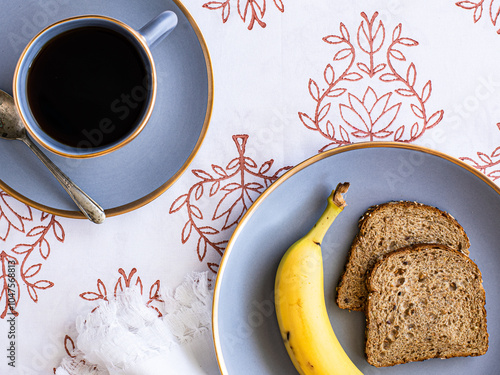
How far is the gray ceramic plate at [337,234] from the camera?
794 mm

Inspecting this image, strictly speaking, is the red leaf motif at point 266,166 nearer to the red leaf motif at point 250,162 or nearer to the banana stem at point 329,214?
the red leaf motif at point 250,162

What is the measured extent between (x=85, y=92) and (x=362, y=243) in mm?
534

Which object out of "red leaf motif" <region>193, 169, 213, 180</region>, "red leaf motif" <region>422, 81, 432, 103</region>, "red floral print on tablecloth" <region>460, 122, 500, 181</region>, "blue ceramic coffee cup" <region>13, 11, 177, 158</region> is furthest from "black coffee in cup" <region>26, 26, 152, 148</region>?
"red floral print on tablecloth" <region>460, 122, 500, 181</region>

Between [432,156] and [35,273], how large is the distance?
0.76 metres

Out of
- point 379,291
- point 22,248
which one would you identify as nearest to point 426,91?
point 379,291

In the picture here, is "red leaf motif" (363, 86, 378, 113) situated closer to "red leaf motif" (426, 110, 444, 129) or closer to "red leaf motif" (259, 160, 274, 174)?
"red leaf motif" (426, 110, 444, 129)

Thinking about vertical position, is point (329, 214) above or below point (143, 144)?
below

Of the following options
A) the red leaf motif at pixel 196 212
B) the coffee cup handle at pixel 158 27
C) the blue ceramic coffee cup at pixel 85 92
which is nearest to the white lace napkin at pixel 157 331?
the red leaf motif at pixel 196 212

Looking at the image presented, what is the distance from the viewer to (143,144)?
764 millimetres

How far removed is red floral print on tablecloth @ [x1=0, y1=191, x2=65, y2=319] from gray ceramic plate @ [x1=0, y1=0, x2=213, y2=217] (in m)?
0.11

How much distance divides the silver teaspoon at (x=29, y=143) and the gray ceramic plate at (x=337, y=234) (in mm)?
248

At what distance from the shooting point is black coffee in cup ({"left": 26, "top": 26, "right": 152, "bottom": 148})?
2.20ft

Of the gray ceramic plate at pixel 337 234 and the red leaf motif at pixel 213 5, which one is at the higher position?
the red leaf motif at pixel 213 5

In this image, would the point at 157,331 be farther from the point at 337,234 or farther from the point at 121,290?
the point at 337,234
